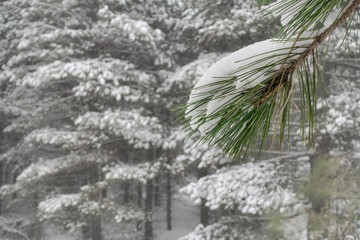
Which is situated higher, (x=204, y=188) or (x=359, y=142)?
(x=359, y=142)

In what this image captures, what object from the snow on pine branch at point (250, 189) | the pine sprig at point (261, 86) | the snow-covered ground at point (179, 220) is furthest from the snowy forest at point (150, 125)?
the pine sprig at point (261, 86)

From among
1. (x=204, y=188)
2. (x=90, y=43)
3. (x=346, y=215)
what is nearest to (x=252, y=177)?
(x=204, y=188)

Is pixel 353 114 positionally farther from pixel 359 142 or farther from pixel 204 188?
pixel 204 188

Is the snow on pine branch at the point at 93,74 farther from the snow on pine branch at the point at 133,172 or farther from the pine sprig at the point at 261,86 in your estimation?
the pine sprig at the point at 261,86

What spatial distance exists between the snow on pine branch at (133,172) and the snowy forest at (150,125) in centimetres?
3

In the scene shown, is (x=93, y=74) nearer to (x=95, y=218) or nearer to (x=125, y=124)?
(x=125, y=124)

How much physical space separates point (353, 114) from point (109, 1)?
4675 millimetres

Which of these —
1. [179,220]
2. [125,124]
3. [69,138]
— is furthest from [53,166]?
[179,220]

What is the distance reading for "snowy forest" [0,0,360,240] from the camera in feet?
18.2

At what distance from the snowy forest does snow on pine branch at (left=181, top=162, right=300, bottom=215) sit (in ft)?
0.05

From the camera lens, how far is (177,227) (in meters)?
13.0

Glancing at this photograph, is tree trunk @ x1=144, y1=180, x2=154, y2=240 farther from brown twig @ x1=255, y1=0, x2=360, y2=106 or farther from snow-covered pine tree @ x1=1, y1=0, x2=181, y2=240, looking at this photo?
brown twig @ x1=255, y1=0, x2=360, y2=106

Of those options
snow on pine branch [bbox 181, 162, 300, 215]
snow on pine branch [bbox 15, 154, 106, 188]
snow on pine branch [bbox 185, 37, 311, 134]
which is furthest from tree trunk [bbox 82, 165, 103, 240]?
snow on pine branch [bbox 185, 37, 311, 134]

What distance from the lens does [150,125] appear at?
24.7 ft
